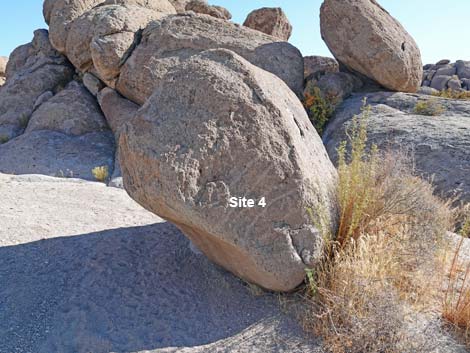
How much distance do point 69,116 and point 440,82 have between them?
32279mm

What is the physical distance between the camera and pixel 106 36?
910cm

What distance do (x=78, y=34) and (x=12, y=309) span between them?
A: 892 cm

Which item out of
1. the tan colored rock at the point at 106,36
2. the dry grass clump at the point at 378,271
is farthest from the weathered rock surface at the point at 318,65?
the dry grass clump at the point at 378,271

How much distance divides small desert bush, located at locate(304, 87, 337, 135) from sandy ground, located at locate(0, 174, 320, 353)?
18.9ft

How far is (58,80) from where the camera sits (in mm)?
11102

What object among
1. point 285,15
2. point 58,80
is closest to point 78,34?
point 58,80

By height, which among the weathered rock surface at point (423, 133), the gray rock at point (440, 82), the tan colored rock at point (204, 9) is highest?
the gray rock at point (440, 82)

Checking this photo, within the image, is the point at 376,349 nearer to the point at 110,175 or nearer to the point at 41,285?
the point at 41,285

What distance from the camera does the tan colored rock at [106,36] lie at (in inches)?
353

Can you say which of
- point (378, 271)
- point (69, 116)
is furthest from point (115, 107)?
point (378, 271)

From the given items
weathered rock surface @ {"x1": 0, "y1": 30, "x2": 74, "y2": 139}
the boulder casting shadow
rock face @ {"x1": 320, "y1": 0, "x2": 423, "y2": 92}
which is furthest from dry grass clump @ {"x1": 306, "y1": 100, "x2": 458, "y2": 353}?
weathered rock surface @ {"x1": 0, "y1": 30, "x2": 74, "y2": 139}

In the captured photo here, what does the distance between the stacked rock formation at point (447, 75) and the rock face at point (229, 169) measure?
3321 centimetres

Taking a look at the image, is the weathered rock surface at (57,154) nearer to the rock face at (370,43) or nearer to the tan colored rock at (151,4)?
the tan colored rock at (151,4)

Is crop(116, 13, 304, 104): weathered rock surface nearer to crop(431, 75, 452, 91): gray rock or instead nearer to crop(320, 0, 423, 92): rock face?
crop(320, 0, 423, 92): rock face
